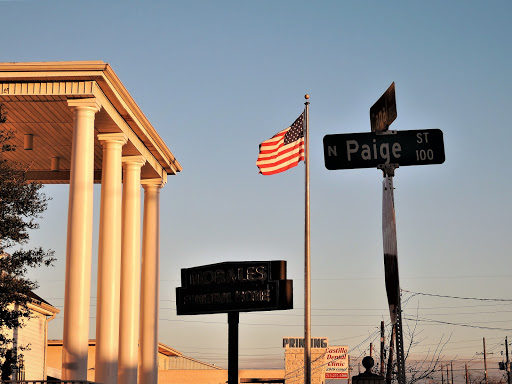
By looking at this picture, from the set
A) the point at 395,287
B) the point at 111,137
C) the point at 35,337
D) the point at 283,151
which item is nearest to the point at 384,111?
the point at 395,287

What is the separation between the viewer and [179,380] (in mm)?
99250

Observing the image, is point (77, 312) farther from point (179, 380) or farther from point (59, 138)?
point (179, 380)

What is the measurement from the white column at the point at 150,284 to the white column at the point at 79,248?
11.7 m

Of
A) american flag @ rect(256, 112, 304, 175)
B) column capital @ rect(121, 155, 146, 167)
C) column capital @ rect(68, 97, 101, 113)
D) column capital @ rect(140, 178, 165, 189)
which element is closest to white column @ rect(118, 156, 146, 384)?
column capital @ rect(121, 155, 146, 167)

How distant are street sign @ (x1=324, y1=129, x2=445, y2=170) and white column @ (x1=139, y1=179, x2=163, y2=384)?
108 feet

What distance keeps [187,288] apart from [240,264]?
2.15m

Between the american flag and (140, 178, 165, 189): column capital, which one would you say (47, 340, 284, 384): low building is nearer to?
(140, 178, 165, 189): column capital

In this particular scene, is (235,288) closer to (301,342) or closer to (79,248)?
(79,248)

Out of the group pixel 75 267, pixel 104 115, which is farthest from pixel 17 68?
pixel 75 267

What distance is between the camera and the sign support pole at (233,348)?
2300 centimetres

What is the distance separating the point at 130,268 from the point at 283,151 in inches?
436

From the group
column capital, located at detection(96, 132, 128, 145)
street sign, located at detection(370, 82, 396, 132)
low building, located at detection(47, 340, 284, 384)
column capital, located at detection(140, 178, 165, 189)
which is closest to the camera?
street sign, located at detection(370, 82, 396, 132)

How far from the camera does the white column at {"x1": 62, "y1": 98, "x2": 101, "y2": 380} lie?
2662 cm

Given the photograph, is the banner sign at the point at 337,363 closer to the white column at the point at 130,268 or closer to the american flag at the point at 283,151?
the white column at the point at 130,268
